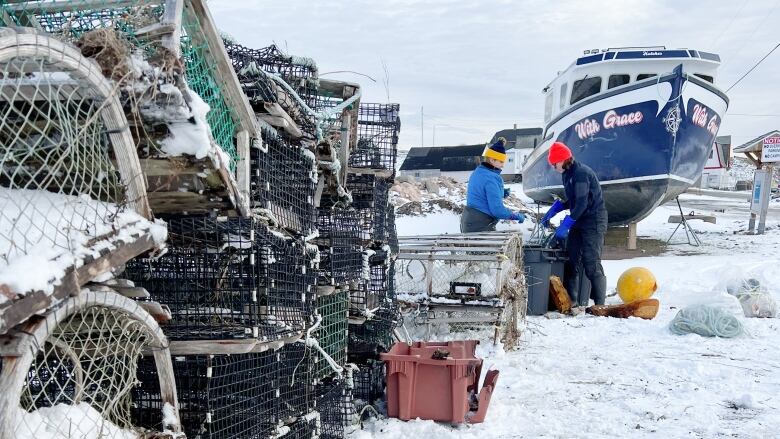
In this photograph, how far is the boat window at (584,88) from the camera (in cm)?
1296

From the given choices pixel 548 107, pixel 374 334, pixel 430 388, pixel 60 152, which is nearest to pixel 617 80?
pixel 548 107

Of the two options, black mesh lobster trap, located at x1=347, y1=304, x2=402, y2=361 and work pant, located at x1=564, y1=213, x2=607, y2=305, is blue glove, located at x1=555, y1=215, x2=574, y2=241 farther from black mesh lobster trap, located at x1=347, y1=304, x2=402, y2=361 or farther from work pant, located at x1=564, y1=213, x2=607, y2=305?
black mesh lobster trap, located at x1=347, y1=304, x2=402, y2=361

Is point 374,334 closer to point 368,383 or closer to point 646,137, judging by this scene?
point 368,383

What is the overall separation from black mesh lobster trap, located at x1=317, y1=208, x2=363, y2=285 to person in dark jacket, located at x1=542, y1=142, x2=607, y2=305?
3.77 m

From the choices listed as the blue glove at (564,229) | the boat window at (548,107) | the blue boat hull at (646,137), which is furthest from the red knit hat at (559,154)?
the boat window at (548,107)

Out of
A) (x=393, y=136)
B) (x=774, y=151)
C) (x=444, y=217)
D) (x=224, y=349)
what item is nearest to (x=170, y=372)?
(x=224, y=349)

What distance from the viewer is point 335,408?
11.8 feet

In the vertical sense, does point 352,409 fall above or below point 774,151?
below

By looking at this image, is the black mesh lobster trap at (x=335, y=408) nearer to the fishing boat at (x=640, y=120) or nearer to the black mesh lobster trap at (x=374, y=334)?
the black mesh lobster trap at (x=374, y=334)

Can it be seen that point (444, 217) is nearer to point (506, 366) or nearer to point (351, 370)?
point (506, 366)

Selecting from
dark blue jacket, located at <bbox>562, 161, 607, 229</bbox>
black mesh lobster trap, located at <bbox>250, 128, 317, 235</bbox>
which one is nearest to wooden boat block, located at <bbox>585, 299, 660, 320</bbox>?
dark blue jacket, located at <bbox>562, 161, 607, 229</bbox>

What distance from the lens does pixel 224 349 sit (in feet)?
7.95

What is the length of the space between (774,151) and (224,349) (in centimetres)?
1566

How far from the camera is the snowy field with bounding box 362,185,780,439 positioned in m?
3.67
